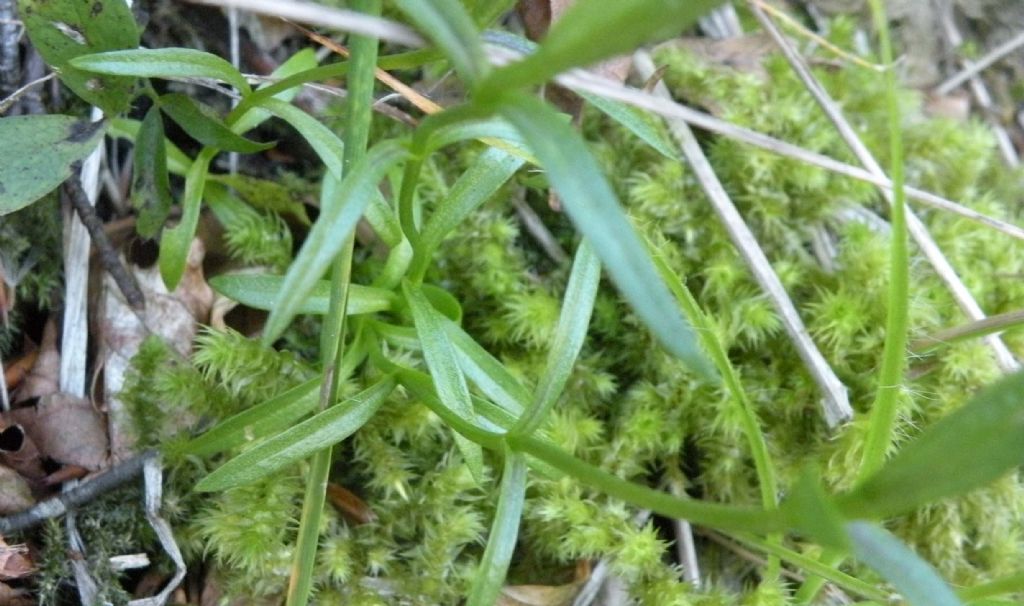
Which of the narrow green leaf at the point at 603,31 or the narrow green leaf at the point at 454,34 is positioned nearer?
the narrow green leaf at the point at 603,31

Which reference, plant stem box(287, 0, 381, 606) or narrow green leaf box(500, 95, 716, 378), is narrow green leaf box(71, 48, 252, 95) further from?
narrow green leaf box(500, 95, 716, 378)

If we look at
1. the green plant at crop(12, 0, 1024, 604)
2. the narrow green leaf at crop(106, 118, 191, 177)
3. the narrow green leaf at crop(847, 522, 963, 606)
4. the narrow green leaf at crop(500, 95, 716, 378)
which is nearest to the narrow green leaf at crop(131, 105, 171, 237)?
the green plant at crop(12, 0, 1024, 604)

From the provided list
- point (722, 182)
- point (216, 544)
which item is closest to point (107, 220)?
point (216, 544)

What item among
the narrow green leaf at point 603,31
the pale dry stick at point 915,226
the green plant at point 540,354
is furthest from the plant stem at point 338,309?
the pale dry stick at point 915,226

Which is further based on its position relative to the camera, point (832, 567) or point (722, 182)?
point (722, 182)

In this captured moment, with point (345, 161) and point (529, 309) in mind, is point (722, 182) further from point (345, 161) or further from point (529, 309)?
point (345, 161)

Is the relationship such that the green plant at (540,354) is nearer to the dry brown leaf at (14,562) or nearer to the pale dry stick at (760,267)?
the pale dry stick at (760,267)
